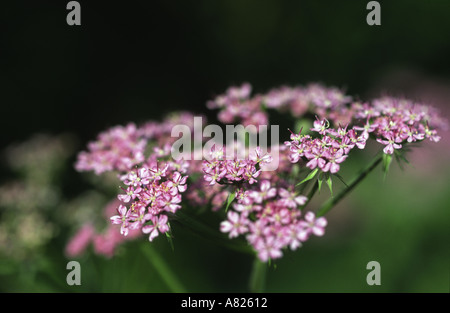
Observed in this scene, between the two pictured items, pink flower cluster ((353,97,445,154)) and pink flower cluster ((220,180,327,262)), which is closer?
pink flower cluster ((220,180,327,262))

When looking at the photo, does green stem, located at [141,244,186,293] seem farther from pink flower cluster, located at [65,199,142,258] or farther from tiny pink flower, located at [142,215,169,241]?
tiny pink flower, located at [142,215,169,241]

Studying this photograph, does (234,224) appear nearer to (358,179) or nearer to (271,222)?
(271,222)

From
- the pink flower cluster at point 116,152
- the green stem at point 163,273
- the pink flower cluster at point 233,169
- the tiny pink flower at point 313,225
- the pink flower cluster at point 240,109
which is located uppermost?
the pink flower cluster at point 240,109

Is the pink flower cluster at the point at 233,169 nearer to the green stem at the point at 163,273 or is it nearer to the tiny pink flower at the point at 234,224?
the tiny pink flower at the point at 234,224

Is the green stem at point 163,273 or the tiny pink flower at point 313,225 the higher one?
the tiny pink flower at point 313,225

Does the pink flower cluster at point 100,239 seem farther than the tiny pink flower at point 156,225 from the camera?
Yes

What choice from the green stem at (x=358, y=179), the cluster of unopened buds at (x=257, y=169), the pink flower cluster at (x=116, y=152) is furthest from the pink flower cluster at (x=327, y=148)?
the pink flower cluster at (x=116, y=152)

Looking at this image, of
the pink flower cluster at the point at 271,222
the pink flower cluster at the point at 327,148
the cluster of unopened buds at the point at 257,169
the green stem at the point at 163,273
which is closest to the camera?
the pink flower cluster at the point at 271,222

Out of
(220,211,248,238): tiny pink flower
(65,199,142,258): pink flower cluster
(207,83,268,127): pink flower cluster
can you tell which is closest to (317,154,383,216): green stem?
(220,211,248,238): tiny pink flower
